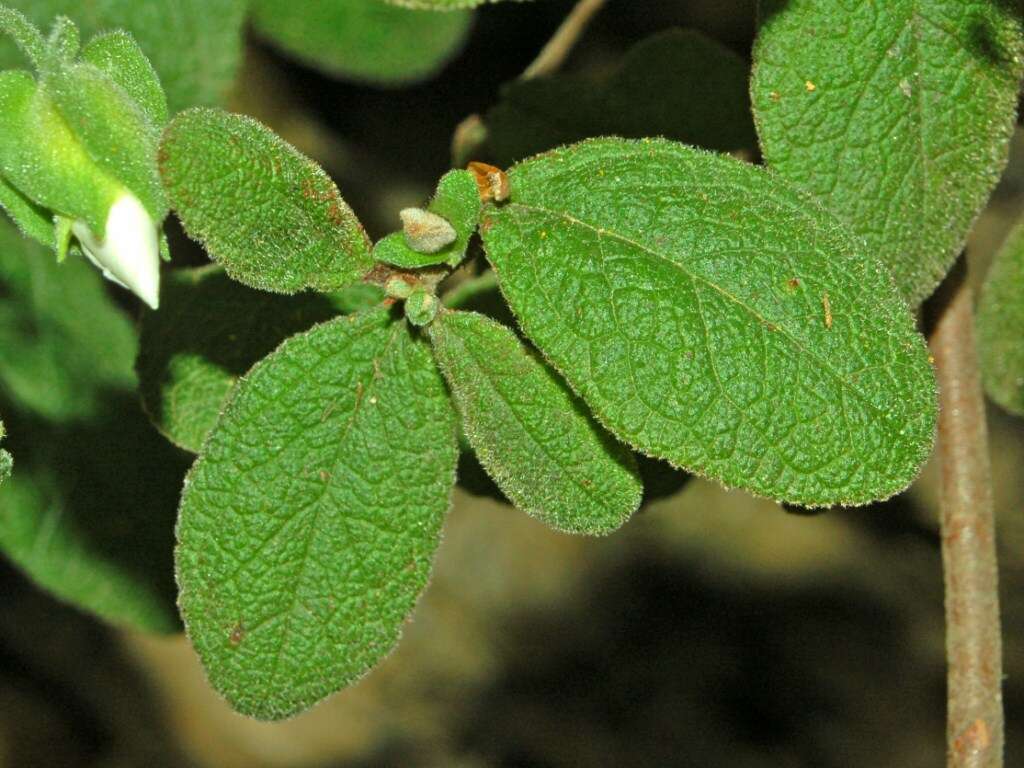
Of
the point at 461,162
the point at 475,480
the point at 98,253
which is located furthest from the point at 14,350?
the point at 98,253

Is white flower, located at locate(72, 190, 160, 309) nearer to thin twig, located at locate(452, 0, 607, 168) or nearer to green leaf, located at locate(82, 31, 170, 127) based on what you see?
green leaf, located at locate(82, 31, 170, 127)

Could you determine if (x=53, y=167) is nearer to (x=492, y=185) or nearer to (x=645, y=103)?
(x=492, y=185)

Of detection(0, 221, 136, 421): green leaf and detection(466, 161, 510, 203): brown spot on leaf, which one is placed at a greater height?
detection(466, 161, 510, 203): brown spot on leaf

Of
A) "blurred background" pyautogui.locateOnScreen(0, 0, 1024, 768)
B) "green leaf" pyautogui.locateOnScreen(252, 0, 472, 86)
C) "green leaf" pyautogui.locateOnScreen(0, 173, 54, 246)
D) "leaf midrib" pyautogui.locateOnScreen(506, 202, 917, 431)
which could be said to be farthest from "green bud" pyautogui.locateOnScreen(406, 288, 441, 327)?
"blurred background" pyautogui.locateOnScreen(0, 0, 1024, 768)

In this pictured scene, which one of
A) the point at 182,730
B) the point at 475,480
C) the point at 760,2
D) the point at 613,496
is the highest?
the point at 760,2

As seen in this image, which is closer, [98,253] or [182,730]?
[98,253]

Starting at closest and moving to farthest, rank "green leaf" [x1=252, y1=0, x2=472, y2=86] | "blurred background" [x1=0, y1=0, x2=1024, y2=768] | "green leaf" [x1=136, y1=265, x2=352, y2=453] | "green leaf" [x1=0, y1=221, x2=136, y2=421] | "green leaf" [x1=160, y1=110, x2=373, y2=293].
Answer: "green leaf" [x1=160, y1=110, x2=373, y2=293]
"green leaf" [x1=136, y1=265, x2=352, y2=453]
"green leaf" [x1=0, y1=221, x2=136, y2=421]
"green leaf" [x1=252, y1=0, x2=472, y2=86]
"blurred background" [x1=0, y1=0, x2=1024, y2=768]

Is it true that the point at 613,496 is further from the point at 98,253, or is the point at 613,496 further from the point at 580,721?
Answer: the point at 580,721

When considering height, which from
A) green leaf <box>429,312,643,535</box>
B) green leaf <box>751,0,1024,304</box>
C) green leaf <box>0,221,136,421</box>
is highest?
green leaf <box>751,0,1024,304</box>
